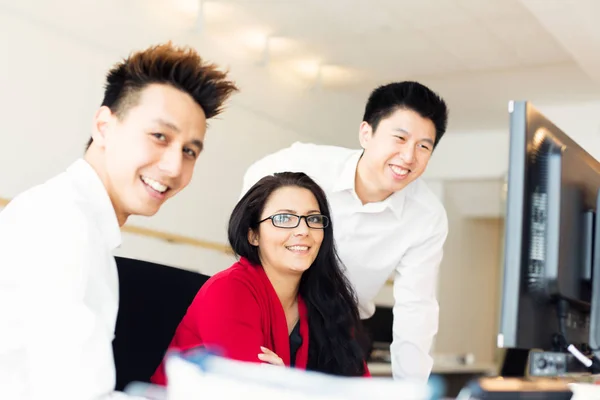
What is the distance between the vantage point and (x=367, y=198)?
8.52ft

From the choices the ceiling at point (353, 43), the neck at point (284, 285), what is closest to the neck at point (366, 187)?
the neck at point (284, 285)

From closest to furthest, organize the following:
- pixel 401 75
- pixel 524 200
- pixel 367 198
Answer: pixel 524 200
pixel 367 198
pixel 401 75

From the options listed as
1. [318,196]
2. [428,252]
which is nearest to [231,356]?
[318,196]

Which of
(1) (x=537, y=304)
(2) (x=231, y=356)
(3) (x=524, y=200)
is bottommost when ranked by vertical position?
(2) (x=231, y=356)

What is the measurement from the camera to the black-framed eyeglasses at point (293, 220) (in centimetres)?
195

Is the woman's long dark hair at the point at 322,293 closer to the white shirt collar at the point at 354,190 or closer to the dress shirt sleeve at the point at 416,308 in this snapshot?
the dress shirt sleeve at the point at 416,308

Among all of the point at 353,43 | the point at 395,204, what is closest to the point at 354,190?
the point at 395,204

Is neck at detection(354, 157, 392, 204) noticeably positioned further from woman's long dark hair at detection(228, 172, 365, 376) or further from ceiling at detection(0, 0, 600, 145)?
ceiling at detection(0, 0, 600, 145)

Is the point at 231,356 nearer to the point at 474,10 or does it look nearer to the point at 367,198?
the point at 367,198

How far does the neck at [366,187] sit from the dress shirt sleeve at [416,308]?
202 mm

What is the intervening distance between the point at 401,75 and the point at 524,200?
5.36 meters

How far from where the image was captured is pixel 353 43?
226 inches

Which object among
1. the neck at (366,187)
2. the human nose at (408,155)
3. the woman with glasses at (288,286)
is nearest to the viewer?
the woman with glasses at (288,286)

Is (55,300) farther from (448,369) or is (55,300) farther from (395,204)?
(448,369)
